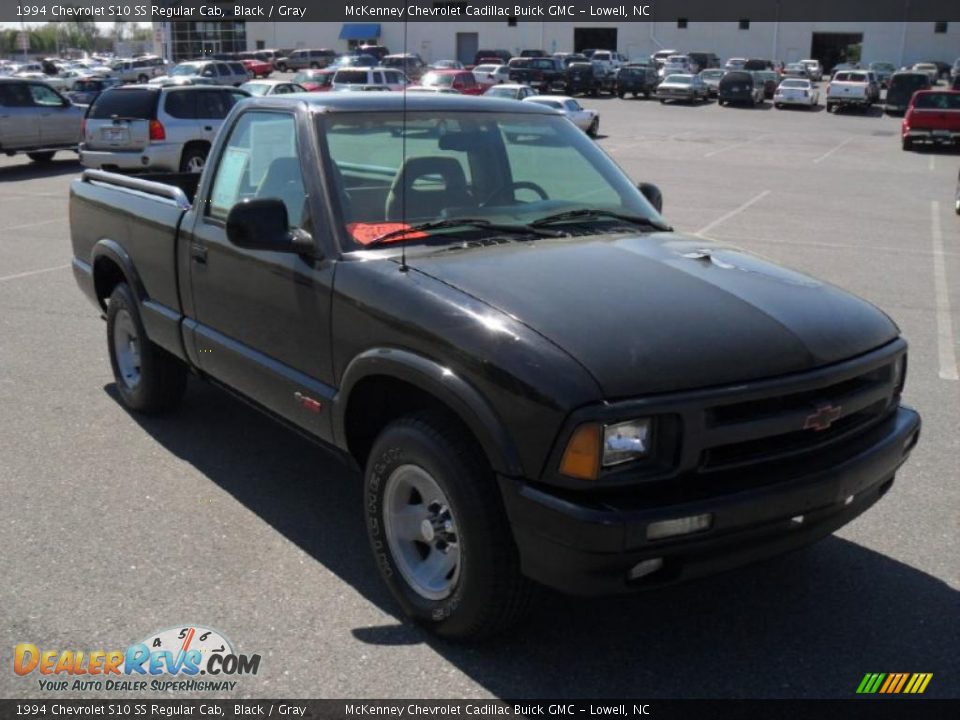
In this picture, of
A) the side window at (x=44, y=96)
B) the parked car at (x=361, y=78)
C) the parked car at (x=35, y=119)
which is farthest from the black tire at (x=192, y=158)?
the parked car at (x=361, y=78)

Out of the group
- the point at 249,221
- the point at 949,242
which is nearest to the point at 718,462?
the point at 249,221

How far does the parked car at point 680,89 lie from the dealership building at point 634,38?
33086mm

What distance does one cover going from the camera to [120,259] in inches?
219

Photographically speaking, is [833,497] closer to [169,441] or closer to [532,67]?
[169,441]

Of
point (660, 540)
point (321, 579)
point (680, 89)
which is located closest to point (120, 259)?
point (321, 579)

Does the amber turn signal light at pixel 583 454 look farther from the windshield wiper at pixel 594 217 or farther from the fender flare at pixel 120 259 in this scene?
the fender flare at pixel 120 259

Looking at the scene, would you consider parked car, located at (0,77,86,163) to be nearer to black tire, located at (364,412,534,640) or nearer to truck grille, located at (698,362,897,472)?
black tire, located at (364,412,534,640)

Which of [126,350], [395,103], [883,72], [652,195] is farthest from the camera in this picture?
[883,72]

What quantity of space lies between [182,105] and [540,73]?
34.2 m

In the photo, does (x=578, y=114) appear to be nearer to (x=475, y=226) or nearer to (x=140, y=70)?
(x=475, y=226)

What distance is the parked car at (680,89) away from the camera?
4662 cm

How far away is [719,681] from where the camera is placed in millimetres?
3213

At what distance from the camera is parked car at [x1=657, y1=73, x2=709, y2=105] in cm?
4662

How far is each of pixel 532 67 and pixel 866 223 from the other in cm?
3736
